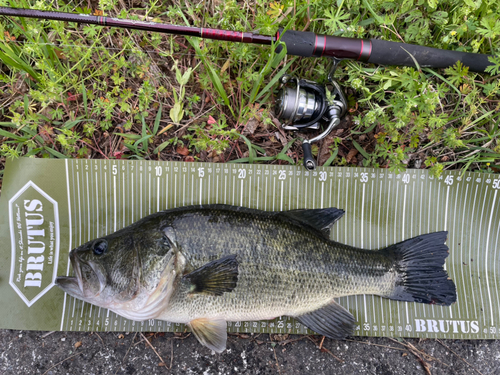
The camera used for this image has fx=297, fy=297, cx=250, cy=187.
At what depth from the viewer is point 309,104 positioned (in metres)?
2.56

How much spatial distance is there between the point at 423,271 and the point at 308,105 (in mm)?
1734

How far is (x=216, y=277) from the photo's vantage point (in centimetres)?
213

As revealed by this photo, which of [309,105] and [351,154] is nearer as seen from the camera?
[309,105]

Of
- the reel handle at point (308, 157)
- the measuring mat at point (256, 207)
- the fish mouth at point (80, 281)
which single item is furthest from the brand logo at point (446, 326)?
the fish mouth at point (80, 281)

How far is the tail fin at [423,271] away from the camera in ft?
8.29

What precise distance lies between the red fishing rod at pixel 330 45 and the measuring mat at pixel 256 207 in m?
0.95

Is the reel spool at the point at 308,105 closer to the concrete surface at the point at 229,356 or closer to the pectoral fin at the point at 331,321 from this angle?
the pectoral fin at the point at 331,321

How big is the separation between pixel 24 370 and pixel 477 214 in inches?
168

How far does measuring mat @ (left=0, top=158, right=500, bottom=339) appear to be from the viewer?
101 inches

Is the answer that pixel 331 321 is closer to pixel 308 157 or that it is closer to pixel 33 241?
pixel 308 157

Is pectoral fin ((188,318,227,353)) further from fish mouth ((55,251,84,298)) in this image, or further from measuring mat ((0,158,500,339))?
fish mouth ((55,251,84,298))

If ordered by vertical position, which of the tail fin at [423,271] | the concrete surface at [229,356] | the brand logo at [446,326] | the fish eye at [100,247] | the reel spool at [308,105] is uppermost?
the reel spool at [308,105]

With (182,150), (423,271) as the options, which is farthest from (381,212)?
(182,150)

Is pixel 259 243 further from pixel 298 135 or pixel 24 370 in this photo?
pixel 24 370
